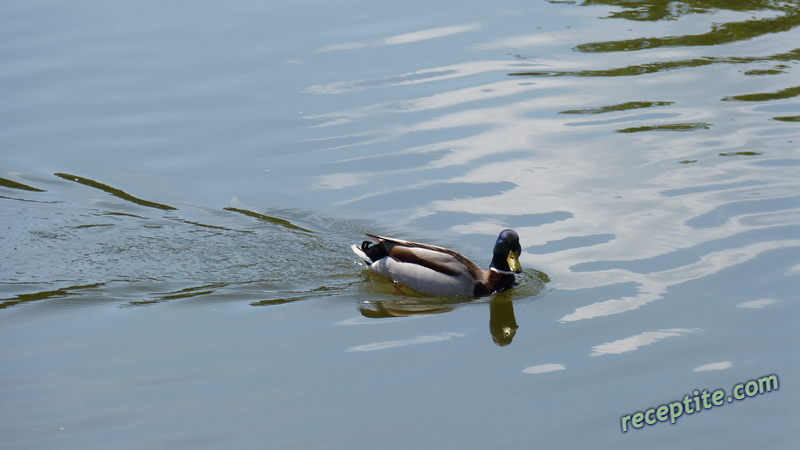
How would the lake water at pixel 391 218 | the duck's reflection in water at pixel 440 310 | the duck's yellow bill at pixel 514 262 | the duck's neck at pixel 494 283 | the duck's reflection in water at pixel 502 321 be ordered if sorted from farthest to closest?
the duck's neck at pixel 494 283 < the duck's yellow bill at pixel 514 262 < the duck's reflection in water at pixel 440 310 < the duck's reflection in water at pixel 502 321 < the lake water at pixel 391 218

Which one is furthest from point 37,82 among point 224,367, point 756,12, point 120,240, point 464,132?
point 756,12

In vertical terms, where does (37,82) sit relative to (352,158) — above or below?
above

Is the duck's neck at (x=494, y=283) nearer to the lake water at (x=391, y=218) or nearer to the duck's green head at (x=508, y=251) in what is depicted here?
the duck's green head at (x=508, y=251)

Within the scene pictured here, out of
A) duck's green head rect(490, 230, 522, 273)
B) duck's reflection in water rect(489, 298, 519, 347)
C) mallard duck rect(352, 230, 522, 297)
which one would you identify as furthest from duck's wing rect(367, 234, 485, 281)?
duck's reflection in water rect(489, 298, 519, 347)

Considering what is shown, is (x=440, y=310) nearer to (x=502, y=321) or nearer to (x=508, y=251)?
(x=502, y=321)

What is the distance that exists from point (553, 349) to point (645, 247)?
2283 millimetres

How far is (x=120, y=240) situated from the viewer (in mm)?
10039

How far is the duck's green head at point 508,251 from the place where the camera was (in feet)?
30.0

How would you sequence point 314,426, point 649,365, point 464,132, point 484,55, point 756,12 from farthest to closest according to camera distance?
point 756,12, point 484,55, point 464,132, point 649,365, point 314,426

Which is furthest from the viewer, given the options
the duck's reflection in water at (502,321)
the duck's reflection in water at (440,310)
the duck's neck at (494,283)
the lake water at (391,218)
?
the duck's neck at (494,283)

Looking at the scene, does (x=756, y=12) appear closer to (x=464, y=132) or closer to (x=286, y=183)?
(x=464, y=132)

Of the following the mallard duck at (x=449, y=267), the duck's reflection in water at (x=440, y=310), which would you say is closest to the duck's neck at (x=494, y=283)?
the mallard duck at (x=449, y=267)

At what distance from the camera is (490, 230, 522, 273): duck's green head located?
9148 mm

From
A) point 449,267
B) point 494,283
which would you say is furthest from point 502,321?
point 449,267
